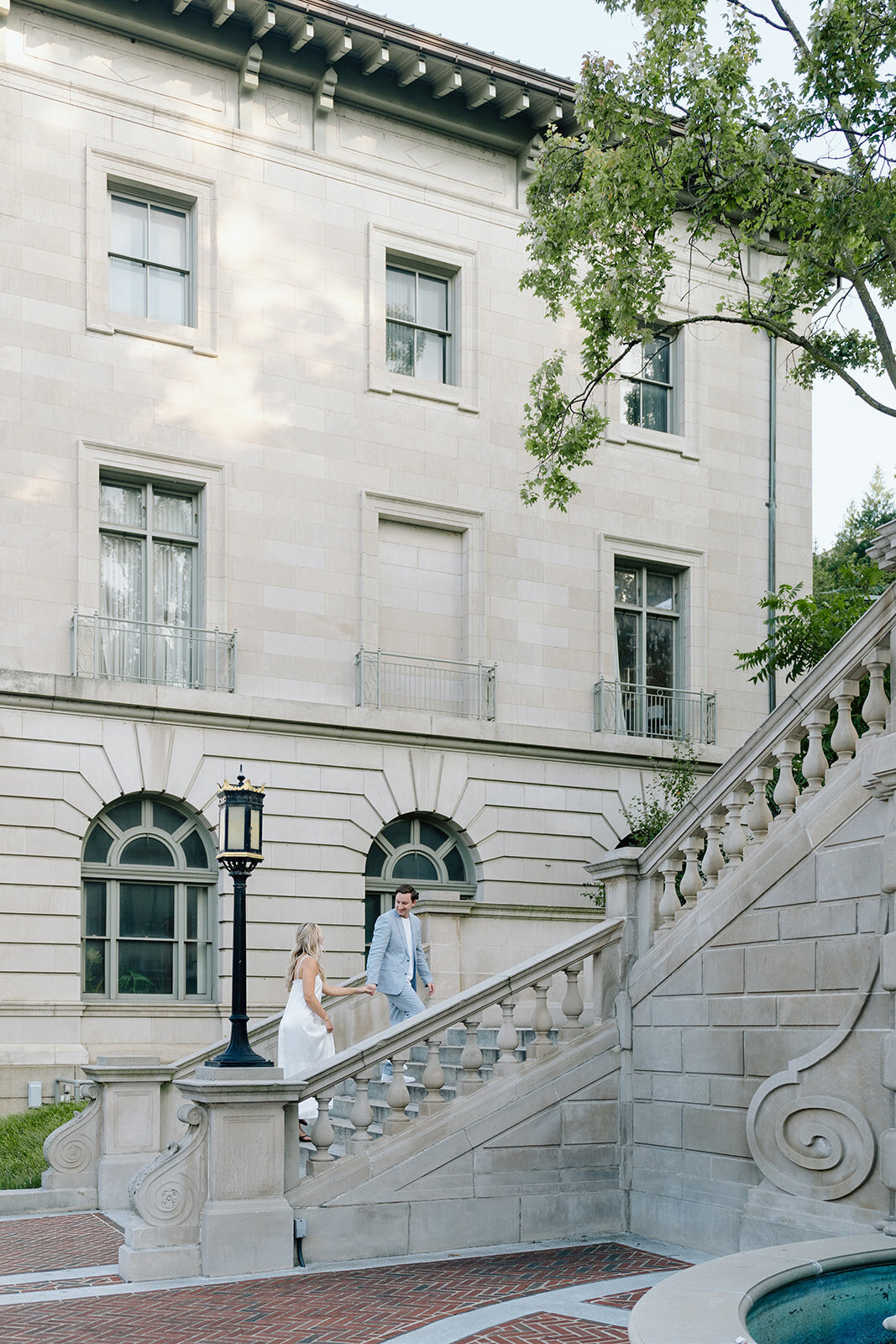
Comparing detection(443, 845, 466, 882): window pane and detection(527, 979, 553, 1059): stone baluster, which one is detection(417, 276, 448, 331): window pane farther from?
detection(527, 979, 553, 1059): stone baluster

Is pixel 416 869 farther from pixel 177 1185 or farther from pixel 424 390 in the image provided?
pixel 177 1185

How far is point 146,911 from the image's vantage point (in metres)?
19.5

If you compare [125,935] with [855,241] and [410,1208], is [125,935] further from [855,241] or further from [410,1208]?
[855,241]

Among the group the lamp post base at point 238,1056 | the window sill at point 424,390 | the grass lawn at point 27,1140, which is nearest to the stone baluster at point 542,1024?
the lamp post base at point 238,1056

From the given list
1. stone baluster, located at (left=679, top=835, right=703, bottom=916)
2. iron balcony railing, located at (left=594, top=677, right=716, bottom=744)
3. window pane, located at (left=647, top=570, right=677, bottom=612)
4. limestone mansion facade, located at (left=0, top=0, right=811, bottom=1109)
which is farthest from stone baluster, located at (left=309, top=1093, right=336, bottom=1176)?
window pane, located at (left=647, top=570, right=677, bottom=612)

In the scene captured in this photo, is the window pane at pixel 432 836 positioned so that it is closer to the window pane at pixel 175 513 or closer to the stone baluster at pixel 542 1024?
the window pane at pixel 175 513

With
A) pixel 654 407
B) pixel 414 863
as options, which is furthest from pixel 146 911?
pixel 654 407

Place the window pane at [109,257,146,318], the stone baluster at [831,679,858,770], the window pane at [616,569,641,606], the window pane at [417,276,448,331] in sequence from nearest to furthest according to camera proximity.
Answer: the stone baluster at [831,679,858,770] < the window pane at [109,257,146,318] < the window pane at [417,276,448,331] < the window pane at [616,569,641,606]

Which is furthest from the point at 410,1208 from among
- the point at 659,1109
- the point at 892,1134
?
the point at 892,1134

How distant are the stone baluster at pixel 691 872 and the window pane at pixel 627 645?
11.9 meters

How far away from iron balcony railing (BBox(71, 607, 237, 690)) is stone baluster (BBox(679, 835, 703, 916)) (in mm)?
9542

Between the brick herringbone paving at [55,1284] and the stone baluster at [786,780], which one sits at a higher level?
the stone baluster at [786,780]

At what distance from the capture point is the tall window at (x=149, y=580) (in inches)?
778

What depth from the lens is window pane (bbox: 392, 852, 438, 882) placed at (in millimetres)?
21312
